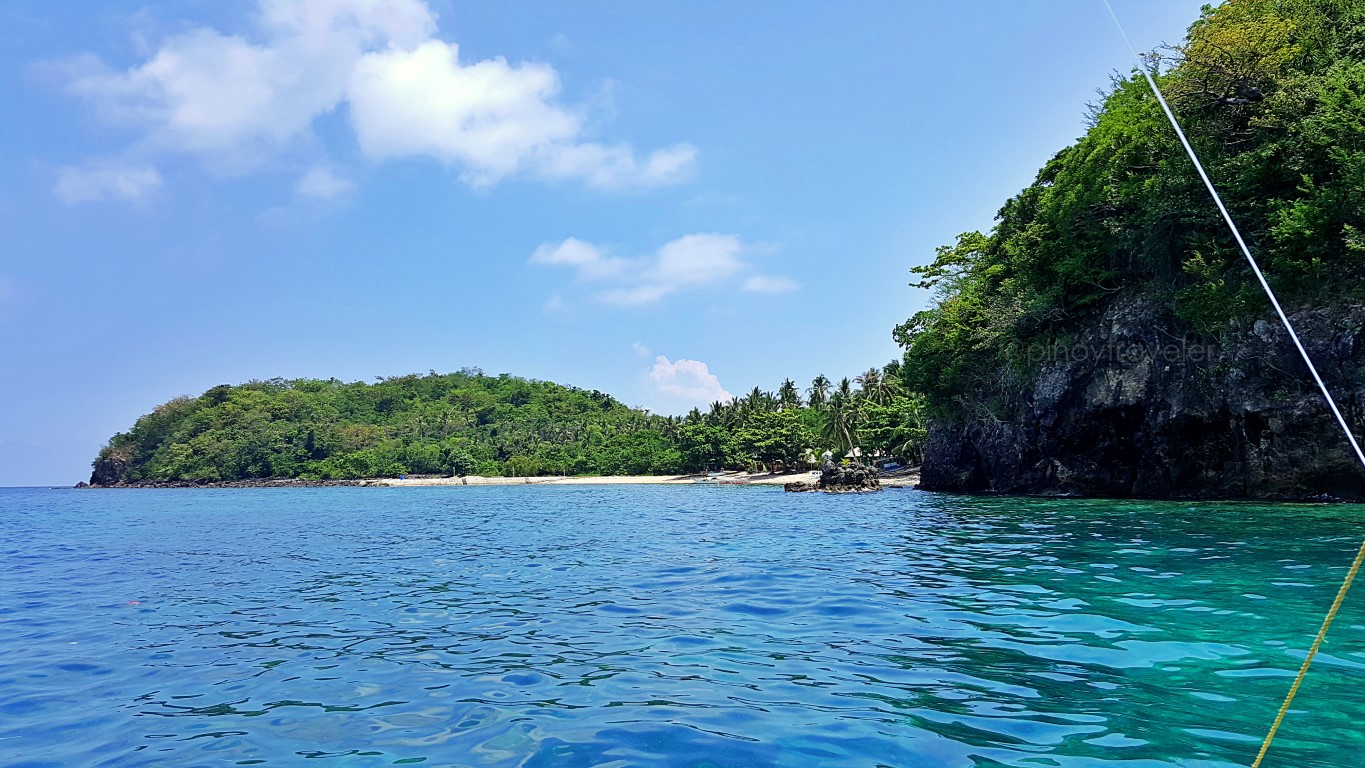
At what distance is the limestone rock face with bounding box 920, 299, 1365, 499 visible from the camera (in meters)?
25.5

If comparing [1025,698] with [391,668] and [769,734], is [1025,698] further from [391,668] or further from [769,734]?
[391,668]

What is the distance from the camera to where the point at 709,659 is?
23.9 feet

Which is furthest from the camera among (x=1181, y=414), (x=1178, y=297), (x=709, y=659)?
(x=1181, y=414)

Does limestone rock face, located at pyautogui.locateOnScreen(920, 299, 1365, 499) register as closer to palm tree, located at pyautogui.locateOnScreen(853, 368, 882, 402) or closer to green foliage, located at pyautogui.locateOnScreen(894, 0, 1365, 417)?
green foliage, located at pyautogui.locateOnScreen(894, 0, 1365, 417)

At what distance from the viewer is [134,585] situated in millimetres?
14031

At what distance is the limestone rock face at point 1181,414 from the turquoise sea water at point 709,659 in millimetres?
12962

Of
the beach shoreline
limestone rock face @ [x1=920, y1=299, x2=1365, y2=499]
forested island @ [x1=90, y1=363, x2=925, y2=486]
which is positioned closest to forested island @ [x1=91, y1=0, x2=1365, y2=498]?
limestone rock face @ [x1=920, y1=299, x2=1365, y2=499]

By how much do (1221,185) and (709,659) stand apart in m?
30.5

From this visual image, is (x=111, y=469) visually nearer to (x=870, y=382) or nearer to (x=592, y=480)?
(x=592, y=480)

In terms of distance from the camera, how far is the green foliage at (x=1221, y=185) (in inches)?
969

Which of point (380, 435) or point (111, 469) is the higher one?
point (380, 435)

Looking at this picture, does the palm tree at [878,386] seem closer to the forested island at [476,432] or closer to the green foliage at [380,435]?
the forested island at [476,432]

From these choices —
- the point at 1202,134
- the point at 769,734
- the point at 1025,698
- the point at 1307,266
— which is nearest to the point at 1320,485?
the point at 1307,266

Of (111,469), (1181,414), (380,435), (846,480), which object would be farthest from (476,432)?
(1181,414)
